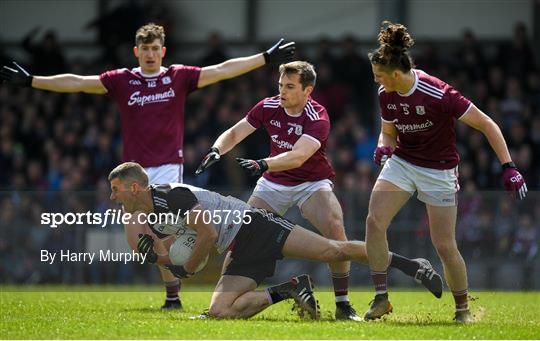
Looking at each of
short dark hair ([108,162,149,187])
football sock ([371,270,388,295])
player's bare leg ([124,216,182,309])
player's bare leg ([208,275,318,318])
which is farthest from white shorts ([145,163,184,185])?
football sock ([371,270,388,295])

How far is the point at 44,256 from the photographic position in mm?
16938

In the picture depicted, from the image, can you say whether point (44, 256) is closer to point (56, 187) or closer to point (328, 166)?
point (56, 187)

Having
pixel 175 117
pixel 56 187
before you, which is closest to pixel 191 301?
pixel 175 117

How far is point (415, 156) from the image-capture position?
977cm

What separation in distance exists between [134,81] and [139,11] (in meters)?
10.4

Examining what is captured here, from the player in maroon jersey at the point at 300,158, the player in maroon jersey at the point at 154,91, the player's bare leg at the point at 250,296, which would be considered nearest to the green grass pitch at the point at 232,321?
the player's bare leg at the point at 250,296

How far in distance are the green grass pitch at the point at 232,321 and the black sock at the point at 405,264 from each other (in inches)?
16.9

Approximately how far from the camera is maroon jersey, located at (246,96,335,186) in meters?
10.6

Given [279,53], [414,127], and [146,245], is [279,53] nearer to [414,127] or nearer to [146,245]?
[414,127]

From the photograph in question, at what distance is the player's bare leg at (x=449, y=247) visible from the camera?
9625mm

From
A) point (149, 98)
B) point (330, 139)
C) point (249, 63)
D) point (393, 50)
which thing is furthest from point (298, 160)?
point (330, 139)

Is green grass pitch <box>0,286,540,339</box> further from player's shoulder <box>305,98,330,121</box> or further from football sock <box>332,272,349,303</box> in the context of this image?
player's shoulder <box>305,98,330,121</box>

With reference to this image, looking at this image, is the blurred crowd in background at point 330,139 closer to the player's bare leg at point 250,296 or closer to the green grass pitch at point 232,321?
the green grass pitch at point 232,321

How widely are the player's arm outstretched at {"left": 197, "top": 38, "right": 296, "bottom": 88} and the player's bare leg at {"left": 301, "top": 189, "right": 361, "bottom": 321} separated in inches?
58.9
